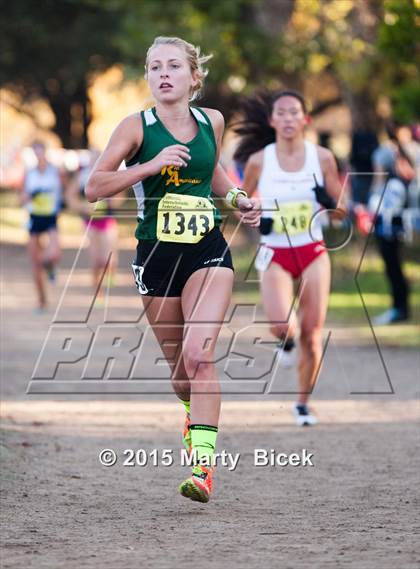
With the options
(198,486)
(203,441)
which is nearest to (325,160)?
(203,441)

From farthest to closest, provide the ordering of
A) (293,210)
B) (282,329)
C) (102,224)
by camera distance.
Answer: (102,224), (282,329), (293,210)

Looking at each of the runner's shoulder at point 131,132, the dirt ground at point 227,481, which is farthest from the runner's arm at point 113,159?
the dirt ground at point 227,481

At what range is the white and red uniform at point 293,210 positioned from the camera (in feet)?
31.3

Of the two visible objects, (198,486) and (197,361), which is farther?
(197,361)

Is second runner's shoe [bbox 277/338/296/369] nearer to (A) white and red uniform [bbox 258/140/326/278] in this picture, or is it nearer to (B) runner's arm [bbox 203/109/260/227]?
(A) white and red uniform [bbox 258/140/326/278]

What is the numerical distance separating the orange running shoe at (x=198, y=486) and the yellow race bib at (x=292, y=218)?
323cm

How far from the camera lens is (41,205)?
18.7m

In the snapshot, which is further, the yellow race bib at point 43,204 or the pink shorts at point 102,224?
the yellow race bib at point 43,204

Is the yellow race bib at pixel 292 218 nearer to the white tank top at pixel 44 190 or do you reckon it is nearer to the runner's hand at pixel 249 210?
the runner's hand at pixel 249 210

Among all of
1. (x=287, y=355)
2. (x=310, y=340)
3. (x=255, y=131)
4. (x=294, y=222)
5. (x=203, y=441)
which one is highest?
(x=255, y=131)

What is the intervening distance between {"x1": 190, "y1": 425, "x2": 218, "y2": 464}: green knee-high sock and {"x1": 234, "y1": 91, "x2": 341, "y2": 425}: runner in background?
2.79 m

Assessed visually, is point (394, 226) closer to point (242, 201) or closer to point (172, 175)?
point (242, 201)

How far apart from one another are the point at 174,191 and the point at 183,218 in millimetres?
138

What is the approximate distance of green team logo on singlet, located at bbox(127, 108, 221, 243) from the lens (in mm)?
6758
